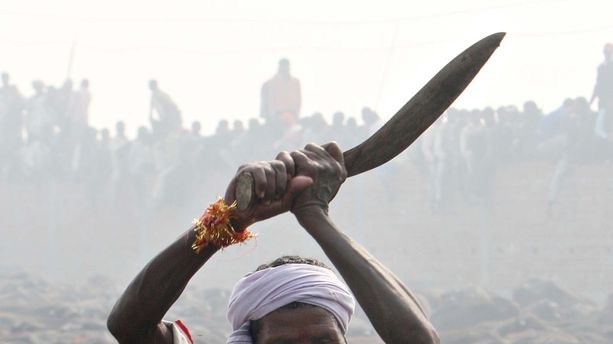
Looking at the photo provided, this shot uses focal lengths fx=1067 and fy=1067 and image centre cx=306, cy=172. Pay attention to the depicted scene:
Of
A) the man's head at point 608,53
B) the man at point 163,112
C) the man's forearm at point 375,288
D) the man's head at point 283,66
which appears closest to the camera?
the man's forearm at point 375,288

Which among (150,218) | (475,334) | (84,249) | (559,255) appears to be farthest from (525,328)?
(84,249)

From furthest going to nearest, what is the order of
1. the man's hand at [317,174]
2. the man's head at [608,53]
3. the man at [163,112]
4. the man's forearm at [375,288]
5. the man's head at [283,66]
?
the man at [163,112] → the man's head at [283,66] → the man's head at [608,53] → the man's hand at [317,174] → the man's forearm at [375,288]

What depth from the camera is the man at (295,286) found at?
1.99 meters

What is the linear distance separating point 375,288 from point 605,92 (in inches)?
854

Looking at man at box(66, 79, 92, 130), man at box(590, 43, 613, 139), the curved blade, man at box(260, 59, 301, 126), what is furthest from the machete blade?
man at box(66, 79, 92, 130)

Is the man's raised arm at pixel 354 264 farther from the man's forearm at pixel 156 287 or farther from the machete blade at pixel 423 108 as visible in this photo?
the man's forearm at pixel 156 287

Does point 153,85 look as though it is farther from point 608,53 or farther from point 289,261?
point 289,261

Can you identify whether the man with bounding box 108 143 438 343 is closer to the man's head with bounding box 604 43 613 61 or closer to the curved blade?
the curved blade

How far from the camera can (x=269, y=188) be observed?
78.0 inches

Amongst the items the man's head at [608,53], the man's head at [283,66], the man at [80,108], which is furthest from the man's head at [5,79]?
the man's head at [608,53]

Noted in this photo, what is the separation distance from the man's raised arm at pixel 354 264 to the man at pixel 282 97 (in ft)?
82.4

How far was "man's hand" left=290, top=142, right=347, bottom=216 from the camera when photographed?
208 cm

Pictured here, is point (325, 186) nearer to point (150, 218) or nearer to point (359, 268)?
point (359, 268)

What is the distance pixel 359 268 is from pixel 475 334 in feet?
53.7
